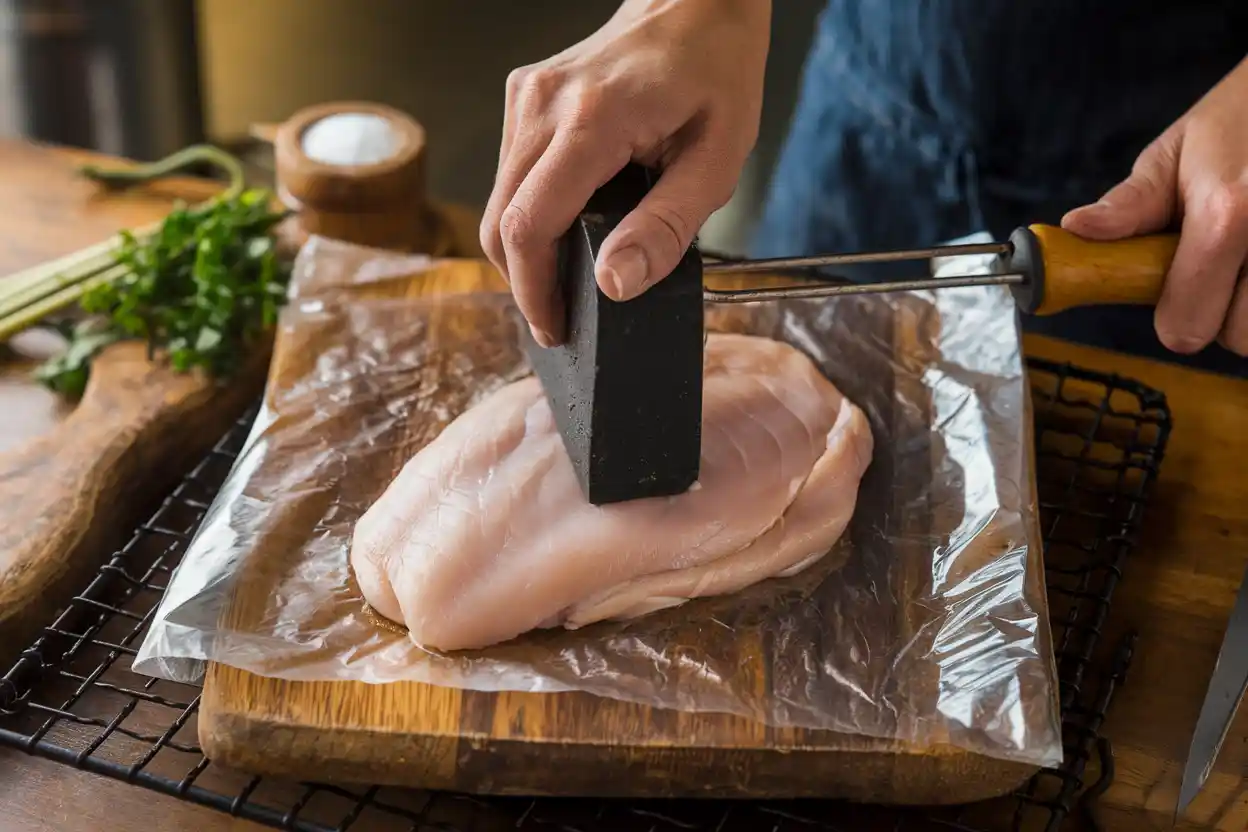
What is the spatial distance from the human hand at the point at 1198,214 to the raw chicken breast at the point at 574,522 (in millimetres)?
445

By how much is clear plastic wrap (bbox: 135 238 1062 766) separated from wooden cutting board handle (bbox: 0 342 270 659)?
182mm

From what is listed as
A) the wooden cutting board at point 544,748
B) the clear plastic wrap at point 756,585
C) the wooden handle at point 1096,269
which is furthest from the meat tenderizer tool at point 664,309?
the wooden cutting board at point 544,748

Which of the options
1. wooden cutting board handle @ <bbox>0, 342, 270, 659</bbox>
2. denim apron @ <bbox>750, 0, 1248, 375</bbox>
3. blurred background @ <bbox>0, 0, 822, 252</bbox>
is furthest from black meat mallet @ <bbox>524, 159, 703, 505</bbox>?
blurred background @ <bbox>0, 0, 822, 252</bbox>

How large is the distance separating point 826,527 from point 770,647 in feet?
0.66

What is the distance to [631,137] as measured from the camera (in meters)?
1.63

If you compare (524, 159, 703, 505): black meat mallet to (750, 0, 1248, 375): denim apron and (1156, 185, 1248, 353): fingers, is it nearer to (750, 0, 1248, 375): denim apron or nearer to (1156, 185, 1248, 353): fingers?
(1156, 185, 1248, 353): fingers

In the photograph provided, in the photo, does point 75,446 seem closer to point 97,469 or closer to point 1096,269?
point 97,469

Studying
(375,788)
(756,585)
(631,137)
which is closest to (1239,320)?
(756,585)

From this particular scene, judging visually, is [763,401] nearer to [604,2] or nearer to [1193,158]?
[1193,158]

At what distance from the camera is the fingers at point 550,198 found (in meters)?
1.57

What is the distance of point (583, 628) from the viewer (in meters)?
1.65

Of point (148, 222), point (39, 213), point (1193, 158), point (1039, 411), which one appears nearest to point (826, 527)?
point (1039, 411)

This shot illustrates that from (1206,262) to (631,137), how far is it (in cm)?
74

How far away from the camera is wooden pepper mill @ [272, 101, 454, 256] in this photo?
232 cm
